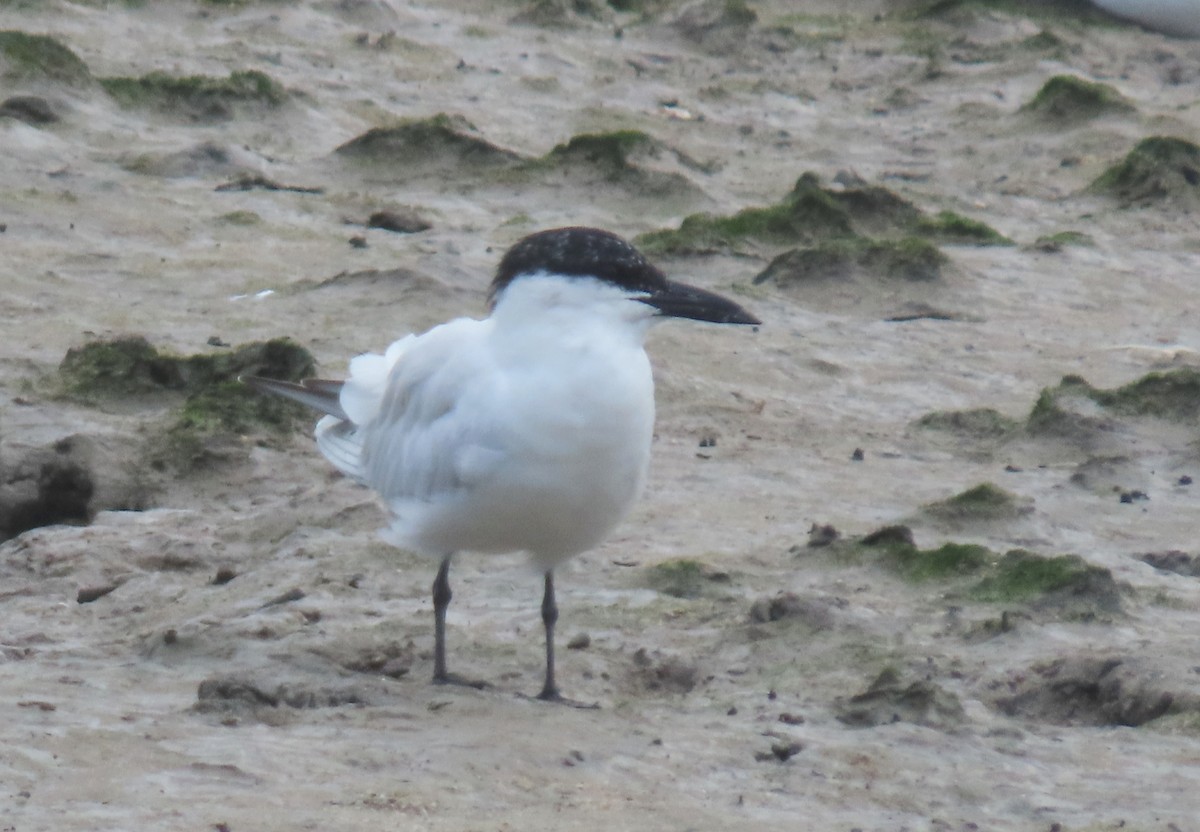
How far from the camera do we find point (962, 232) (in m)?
7.87

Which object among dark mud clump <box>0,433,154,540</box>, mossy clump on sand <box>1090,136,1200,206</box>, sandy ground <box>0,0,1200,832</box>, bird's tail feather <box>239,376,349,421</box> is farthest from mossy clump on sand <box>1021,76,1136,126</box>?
dark mud clump <box>0,433,154,540</box>

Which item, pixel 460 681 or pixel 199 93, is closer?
pixel 460 681

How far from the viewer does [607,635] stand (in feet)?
14.8

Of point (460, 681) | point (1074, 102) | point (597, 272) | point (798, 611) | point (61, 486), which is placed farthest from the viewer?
point (1074, 102)

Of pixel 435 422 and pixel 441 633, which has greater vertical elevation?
pixel 435 422

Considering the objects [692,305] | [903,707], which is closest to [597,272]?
[692,305]

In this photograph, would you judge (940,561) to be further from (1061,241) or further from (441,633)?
(1061,241)

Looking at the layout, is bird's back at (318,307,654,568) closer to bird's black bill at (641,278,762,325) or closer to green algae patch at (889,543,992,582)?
bird's black bill at (641,278,762,325)

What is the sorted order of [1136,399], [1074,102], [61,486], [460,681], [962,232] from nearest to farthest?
1. [460,681]
2. [61,486]
3. [1136,399]
4. [962,232]
5. [1074,102]

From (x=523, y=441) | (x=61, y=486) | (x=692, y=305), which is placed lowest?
(x=61, y=486)

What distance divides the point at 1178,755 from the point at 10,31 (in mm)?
6320

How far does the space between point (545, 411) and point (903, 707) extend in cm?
93

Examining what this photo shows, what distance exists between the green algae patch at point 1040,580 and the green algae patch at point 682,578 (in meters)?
0.62

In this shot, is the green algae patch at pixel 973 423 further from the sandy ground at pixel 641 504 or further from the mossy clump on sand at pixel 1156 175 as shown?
the mossy clump on sand at pixel 1156 175
